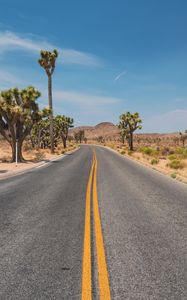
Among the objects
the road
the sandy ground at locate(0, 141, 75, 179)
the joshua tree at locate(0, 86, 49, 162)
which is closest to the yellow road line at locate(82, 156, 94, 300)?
the road

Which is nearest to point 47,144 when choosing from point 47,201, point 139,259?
point 47,201

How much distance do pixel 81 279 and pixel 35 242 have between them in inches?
67.1

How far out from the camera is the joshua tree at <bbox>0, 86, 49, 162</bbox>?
27047 mm

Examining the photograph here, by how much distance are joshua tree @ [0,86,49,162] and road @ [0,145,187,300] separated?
18.8 m

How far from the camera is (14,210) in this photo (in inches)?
310

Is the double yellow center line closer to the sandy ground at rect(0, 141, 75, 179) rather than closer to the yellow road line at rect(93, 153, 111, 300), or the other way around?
the yellow road line at rect(93, 153, 111, 300)

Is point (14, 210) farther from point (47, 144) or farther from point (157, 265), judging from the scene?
point (47, 144)

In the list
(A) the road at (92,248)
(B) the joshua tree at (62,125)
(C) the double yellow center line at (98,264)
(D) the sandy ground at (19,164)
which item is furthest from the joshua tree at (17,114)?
(B) the joshua tree at (62,125)

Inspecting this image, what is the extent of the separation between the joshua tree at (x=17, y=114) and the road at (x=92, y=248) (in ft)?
61.5

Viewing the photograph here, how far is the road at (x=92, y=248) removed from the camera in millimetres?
3631

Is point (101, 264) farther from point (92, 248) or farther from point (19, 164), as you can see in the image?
point (19, 164)

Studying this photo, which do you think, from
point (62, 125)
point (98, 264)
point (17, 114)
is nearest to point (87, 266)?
point (98, 264)

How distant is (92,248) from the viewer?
501 cm

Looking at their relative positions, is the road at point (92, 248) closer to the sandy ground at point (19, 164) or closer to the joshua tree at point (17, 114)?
the sandy ground at point (19, 164)
